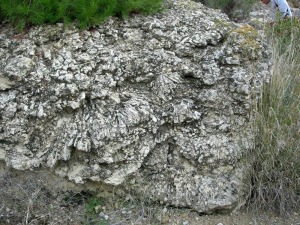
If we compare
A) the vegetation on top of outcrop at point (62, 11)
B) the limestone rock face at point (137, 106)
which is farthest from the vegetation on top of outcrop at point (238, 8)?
the vegetation on top of outcrop at point (62, 11)

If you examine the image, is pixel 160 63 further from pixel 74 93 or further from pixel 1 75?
pixel 1 75

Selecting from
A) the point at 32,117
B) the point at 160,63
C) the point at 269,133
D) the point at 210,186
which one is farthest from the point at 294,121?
the point at 32,117

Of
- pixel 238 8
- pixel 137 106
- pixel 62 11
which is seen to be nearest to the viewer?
pixel 137 106

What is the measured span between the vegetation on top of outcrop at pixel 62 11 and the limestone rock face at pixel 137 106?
8 centimetres

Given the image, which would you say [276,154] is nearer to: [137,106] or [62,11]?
[137,106]

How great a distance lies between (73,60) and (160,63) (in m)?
0.61

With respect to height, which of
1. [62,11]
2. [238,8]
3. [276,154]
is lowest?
[276,154]

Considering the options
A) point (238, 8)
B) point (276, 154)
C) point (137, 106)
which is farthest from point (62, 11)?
point (238, 8)

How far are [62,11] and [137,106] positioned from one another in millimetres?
881

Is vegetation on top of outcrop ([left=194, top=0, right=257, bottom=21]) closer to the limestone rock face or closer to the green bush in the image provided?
the limestone rock face

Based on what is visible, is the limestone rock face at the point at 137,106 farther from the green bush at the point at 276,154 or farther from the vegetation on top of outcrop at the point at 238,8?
the vegetation on top of outcrop at the point at 238,8

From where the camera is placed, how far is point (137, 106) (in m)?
3.10

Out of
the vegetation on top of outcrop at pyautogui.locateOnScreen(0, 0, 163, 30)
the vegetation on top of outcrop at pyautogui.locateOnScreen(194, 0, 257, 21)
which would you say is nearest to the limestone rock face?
the vegetation on top of outcrop at pyautogui.locateOnScreen(0, 0, 163, 30)

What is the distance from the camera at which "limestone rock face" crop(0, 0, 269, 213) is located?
3018 millimetres
